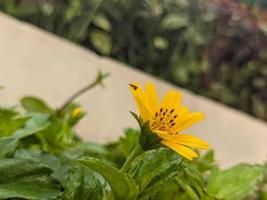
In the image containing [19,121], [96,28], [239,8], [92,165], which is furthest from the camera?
[239,8]

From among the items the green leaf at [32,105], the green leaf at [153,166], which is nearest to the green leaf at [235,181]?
the green leaf at [153,166]

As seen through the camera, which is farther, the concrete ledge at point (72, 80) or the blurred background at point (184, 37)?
the blurred background at point (184, 37)

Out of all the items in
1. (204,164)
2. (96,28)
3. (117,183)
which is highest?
(117,183)

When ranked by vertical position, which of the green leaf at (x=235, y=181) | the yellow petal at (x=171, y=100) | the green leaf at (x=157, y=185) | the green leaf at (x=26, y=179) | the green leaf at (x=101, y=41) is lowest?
the green leaf at (x=101, y=41)

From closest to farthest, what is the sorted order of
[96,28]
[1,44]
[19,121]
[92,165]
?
[92,165] < [19,121] < [1,44] < [96,28]

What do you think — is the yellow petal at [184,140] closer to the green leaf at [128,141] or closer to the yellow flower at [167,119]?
the yellow flower at [167,119]

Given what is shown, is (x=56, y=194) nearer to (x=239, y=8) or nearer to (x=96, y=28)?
(x=96, y=28)

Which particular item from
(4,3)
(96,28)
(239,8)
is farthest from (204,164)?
(239,8)
